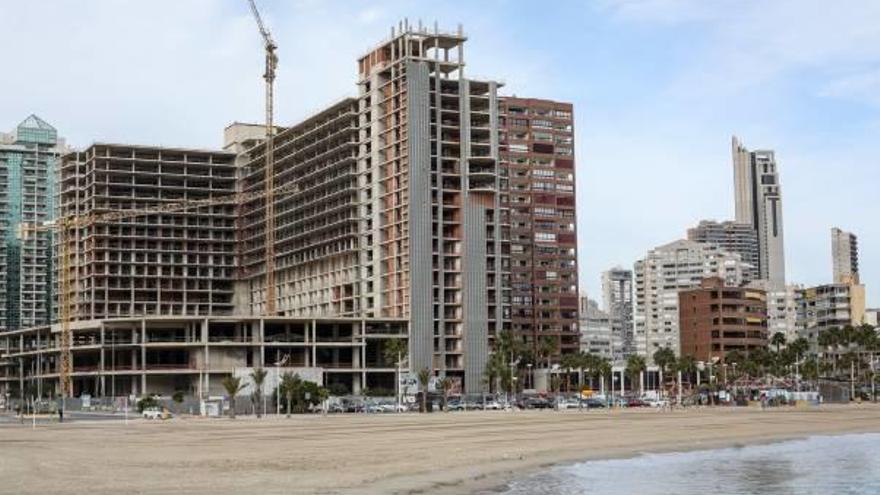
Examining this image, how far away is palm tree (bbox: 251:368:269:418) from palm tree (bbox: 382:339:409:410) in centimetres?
3725

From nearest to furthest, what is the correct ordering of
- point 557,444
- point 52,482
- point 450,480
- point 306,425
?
point 52,482 → point 450,480 → point 557,444 → point 306,425

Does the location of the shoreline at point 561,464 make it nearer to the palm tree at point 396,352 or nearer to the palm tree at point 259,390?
the palm tree at point 259,390

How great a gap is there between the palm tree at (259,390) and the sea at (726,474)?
79182 mm

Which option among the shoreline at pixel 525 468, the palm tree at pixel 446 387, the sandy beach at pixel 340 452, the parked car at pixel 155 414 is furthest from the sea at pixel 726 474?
the palm tree at pixel 446 387

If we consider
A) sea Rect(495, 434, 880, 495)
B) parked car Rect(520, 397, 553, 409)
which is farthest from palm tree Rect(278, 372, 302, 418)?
sea Rect(495, 434, 880, 495)

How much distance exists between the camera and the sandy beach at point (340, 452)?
149 ft

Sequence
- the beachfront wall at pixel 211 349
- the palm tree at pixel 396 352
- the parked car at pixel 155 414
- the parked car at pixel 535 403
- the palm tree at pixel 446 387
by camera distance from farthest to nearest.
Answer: the beachfront wall at pixel 211 349 → the palm tree at pixel 396 352 → the parked car at pixel 535 403 → the palm tree at pixel 446 387 → the parked car at pixel 155 414

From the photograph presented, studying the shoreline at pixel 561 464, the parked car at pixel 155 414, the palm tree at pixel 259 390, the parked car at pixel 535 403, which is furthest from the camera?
the parked car at pixel 535 403

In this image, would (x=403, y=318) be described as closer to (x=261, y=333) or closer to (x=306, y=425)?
(x=261, y=333)

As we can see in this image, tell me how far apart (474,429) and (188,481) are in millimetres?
46195

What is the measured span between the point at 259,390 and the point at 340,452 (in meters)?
80.5

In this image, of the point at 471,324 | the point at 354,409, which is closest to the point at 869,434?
the point at 354,409

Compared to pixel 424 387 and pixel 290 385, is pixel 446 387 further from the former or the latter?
pixel 290 385

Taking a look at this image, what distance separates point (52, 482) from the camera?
1752 inches
